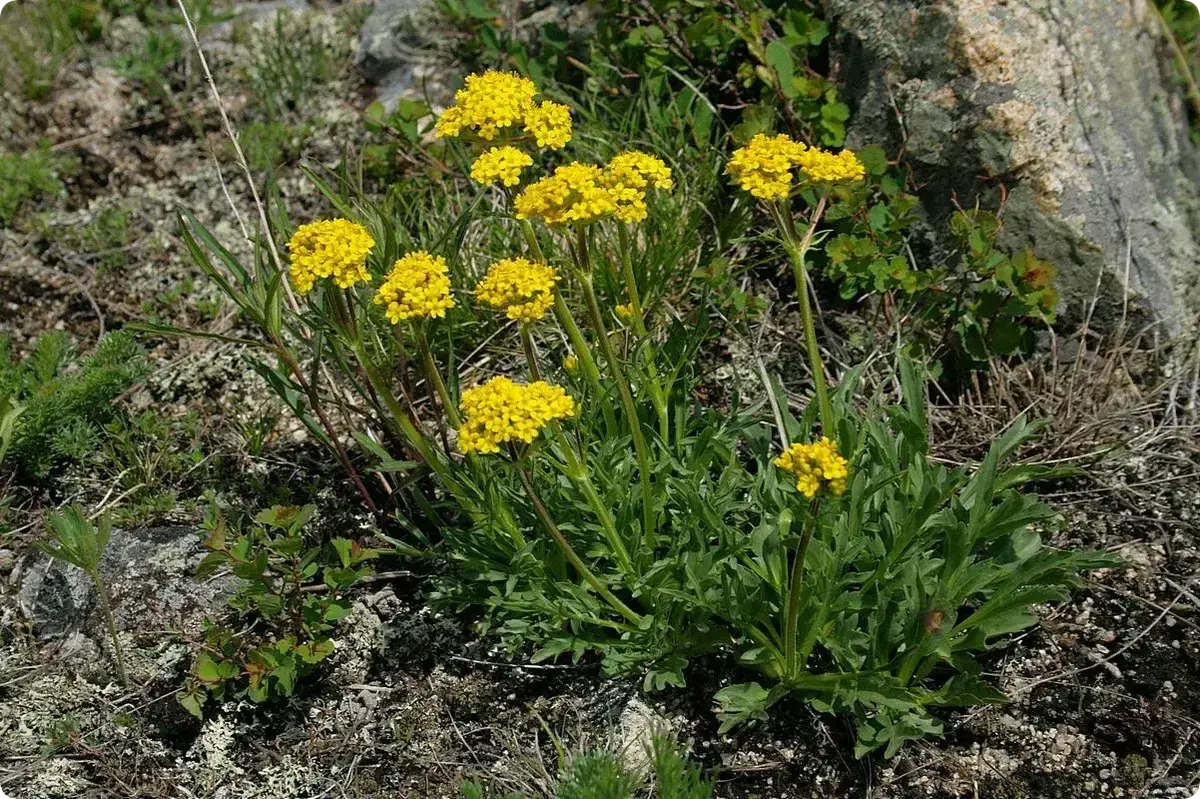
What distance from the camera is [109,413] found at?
349 centimetres

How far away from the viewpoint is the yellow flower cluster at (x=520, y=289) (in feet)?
6.87

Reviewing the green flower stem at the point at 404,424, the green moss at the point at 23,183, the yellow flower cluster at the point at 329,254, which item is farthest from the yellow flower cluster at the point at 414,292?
the green moss at the point at 23,183

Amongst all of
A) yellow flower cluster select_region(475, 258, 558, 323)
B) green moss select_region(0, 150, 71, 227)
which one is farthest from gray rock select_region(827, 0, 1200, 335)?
green moss select_region(0, 150, 71, 227)

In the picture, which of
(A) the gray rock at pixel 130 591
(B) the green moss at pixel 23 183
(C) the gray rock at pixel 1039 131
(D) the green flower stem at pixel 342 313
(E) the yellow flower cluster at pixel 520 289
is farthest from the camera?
(B) the green moss at pixel 23 183

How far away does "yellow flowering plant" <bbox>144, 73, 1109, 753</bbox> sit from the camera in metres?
2.17

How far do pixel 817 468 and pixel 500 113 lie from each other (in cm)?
96

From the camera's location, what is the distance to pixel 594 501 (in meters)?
2.38

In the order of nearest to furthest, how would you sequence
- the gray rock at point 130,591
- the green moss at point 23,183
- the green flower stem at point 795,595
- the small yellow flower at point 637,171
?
the green flower stem at point 795,595
the small yellow flower at point 637,171
the gray rock at point 130,591
the green moss at point 23,183

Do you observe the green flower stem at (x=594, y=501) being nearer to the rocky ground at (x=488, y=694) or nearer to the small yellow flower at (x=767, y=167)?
the rocky ground at (x=488, y=694)

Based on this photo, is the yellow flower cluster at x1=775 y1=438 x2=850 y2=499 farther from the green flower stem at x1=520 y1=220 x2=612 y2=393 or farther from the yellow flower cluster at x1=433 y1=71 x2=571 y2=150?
the yellow flower cluster at x1=433 y1=71 x2=571 y2=150

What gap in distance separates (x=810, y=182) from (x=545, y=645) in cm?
127

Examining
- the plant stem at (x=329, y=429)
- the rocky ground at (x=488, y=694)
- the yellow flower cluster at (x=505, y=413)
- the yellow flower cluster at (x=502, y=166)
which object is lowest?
the rocky ground at (x=488, y=694)

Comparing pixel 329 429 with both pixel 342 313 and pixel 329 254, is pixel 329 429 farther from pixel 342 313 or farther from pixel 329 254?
pixel 329 254

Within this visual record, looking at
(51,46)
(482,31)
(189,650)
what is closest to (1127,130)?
(482,31)
